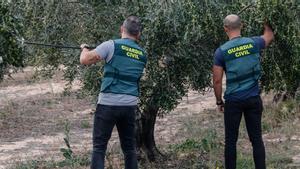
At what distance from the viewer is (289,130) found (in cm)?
1070

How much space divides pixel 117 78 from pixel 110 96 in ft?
0.66

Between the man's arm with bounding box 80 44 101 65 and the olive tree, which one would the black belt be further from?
the olive tree

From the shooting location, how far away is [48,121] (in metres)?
14.5

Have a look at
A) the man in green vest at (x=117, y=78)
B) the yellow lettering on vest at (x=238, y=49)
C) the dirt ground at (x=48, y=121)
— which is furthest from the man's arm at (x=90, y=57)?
the dirt ground at (x=48, y=121)

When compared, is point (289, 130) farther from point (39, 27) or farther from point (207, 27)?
point (39, 27)

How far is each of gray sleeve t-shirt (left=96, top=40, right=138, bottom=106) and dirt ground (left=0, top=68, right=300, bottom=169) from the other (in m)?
2.50

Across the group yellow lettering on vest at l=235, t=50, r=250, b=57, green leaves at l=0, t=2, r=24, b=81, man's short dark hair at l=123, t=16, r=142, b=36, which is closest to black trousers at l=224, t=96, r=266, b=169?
yellow lettering on vest at l=235, t=50, r=250, b=57

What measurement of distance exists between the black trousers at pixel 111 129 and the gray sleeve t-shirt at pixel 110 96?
4 centimetres

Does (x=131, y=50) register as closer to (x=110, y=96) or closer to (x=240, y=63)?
(x=110, y=96)

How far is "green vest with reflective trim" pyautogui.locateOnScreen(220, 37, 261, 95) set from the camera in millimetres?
6211

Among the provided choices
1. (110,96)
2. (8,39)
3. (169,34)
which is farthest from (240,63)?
(8,39)

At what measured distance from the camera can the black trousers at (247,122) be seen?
6.29m

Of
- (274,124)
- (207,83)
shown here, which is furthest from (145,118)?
(274,124)

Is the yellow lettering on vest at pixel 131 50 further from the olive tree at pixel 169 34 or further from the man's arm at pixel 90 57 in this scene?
the olive tree at pixel 169 34
